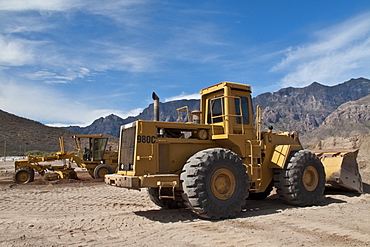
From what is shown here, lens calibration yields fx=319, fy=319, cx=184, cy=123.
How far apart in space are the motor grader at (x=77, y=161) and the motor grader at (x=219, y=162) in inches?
424

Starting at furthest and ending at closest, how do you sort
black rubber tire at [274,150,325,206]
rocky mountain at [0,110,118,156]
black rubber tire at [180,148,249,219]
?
rocky mountain at [0,110,118,156]
black rubber tire at [274,150,325,206]
black rubber tire at [180,148,249,219]

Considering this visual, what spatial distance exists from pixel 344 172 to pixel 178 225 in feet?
20.1

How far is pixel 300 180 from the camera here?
27.3 ft

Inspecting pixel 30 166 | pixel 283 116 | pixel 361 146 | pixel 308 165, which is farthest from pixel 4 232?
pixel 283 116

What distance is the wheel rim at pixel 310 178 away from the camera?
28.2ft

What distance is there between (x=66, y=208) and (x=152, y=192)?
8.24 ft

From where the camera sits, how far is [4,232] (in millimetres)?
5926

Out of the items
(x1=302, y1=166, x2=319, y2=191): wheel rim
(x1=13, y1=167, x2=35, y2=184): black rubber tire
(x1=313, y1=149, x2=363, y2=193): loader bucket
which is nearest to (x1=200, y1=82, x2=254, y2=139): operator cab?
(x1=302, y1=166, x2=319, y2=191): wheel rim

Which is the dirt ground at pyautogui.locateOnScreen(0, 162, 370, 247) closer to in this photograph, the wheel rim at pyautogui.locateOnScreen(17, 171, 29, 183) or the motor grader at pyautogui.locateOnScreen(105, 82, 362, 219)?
the motor grader at pyautogui.locateOnScreen(105, 82, 362, 219)

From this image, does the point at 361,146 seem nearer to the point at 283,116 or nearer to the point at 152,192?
the point at 152,192

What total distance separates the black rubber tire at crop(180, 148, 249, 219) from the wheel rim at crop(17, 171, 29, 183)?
13011 mm

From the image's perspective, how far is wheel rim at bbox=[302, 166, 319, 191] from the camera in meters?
8.59

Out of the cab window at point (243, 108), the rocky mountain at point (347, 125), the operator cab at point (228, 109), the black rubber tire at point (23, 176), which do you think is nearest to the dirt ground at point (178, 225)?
the operator cab at point (228, 109)

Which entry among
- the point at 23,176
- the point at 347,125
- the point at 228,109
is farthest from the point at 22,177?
the point at 347,125
